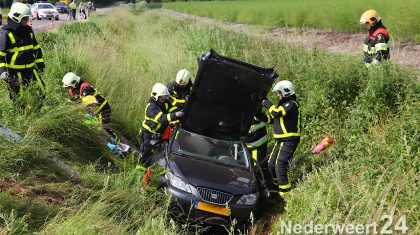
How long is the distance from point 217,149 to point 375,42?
4.09 m

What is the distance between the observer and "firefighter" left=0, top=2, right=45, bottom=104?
24.1ft

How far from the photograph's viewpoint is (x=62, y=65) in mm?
10086

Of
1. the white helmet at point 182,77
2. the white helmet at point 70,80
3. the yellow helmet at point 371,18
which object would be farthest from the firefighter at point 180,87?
the yellow helmet at point 371,18

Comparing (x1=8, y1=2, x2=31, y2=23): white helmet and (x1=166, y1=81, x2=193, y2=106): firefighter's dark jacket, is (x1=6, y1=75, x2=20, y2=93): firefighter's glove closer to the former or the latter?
(x1=8, y1=2, x2=31, y2=23): white helmet

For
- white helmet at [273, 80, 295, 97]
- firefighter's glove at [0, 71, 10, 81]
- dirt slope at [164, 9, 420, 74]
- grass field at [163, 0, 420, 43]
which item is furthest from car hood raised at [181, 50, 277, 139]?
grass field at [163, 0, 420, 43]

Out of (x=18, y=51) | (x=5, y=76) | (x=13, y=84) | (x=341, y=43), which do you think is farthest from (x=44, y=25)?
(x=5, y=76)

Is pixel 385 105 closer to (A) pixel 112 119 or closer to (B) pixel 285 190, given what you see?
(B) pixel 285 190

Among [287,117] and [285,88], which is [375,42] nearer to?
[285,88]

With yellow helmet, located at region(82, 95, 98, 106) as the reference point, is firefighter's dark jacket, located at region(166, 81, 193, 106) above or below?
above

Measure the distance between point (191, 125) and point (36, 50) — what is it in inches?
123

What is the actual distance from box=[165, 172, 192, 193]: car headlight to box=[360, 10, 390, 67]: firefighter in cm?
455

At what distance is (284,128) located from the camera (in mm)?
7398

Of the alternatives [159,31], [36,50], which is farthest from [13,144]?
[159,31]

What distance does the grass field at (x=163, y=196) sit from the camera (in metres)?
4.69
